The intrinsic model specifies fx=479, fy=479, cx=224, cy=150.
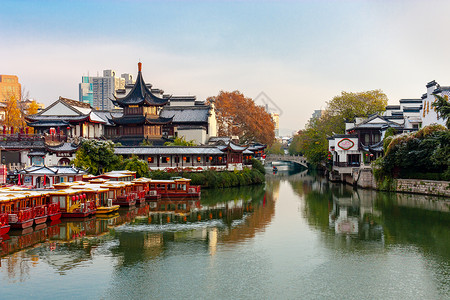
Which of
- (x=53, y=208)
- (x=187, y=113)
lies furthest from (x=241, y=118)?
(x=53, y=208)

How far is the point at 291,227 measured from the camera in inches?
1206

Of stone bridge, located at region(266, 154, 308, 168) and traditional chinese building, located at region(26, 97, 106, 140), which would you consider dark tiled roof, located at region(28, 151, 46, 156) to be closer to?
traditional chinese building, located at region(26, 97, 106, 140)

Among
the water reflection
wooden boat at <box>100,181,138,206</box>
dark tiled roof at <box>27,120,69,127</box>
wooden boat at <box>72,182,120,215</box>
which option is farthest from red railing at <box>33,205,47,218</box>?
dark tiled roof at <box>27,120,69,127</box>

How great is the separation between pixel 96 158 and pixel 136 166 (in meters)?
4.47

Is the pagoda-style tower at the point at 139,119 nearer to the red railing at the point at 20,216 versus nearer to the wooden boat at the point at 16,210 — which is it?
the wooden boat at the point at 16,210

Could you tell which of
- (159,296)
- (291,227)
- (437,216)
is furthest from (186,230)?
(437,216)

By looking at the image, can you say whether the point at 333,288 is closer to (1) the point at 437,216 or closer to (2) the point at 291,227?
(2) the point at 291,227

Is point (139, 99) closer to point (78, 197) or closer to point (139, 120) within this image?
point (139, 120)

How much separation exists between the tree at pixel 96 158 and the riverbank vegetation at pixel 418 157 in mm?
27831

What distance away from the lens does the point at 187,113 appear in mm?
73938

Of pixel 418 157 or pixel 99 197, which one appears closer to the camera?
pixel 99 197

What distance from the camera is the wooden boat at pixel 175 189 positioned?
4609cm

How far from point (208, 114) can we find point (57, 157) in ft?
85.9

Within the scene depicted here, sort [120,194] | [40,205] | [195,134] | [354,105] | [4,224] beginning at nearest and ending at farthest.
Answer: [4,224] → [40,205] → [120,194] → [195,134] → [354,105]
